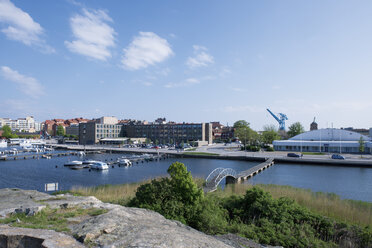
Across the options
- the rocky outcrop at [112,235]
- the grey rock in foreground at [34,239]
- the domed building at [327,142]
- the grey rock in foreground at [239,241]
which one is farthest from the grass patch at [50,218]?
the domed building at [327,142]

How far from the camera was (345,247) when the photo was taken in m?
9.55

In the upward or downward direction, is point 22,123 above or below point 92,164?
above

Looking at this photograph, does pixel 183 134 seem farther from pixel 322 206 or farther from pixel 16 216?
pixel 16 216

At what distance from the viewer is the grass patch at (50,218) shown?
20.9 feet

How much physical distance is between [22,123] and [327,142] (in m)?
184

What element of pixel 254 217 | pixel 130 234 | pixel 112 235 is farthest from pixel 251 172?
pixel 112 235

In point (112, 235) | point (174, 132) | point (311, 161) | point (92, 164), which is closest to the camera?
point (112, 235)

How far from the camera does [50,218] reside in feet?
24.1

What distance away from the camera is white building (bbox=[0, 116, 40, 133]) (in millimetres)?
158875

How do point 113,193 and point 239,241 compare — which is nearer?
point 239,241

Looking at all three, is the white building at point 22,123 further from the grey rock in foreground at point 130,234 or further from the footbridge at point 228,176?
Answer: the grey rock in foreground at point 130,234

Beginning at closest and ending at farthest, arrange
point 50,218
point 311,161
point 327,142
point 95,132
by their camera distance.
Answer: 1. point 50,218
2. point 311,161
3. point 327,142
4. point 95,132

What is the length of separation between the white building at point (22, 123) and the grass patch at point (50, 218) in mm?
176516

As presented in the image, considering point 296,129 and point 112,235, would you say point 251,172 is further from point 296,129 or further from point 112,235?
point 296,129
